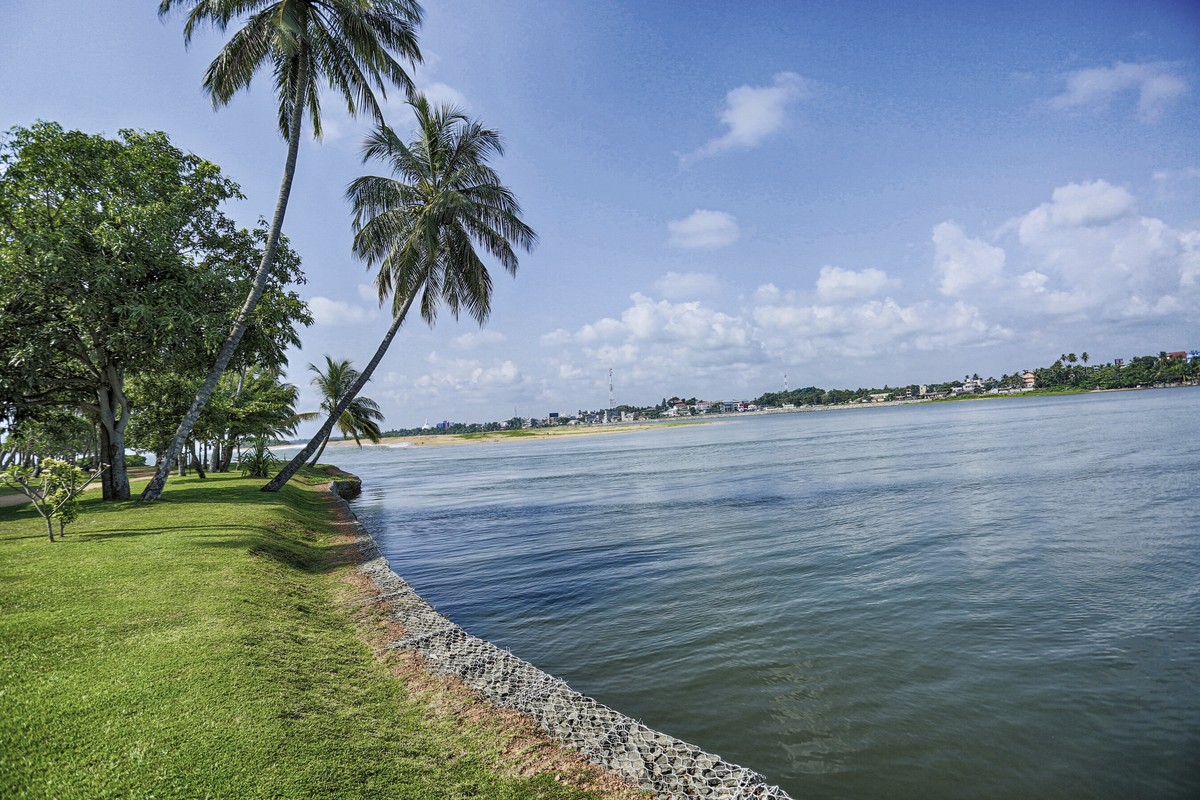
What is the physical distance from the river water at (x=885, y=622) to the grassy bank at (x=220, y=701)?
1.93 metres

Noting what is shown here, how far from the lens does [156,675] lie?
4.75 meters

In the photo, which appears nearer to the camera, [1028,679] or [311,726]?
[311,726]

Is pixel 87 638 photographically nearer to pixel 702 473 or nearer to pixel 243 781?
pixel 243 781

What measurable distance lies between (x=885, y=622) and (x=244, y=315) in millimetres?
16404

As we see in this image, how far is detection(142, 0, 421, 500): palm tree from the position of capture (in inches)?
592

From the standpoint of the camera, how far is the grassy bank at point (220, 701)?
3.60m

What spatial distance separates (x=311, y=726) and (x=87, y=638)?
115 inches

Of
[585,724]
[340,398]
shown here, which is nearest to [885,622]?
[585,724]

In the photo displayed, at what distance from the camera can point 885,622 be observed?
25.9ft

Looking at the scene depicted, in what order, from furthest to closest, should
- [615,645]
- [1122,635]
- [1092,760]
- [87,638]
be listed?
[615,645] < [1122,635] < [87,638] < [1092,760]

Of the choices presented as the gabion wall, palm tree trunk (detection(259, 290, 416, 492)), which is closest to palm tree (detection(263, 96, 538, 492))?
palm tree trunk (detection(259, 290, 416, 492))

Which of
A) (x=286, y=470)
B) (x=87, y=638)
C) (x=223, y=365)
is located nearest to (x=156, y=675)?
(x=87, y=638)

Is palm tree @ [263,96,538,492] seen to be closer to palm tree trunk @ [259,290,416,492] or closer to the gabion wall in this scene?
palm tree trunk @ [259,290,416,492]

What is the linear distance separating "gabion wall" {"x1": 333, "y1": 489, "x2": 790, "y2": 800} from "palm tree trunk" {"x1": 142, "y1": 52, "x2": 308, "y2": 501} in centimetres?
1135
